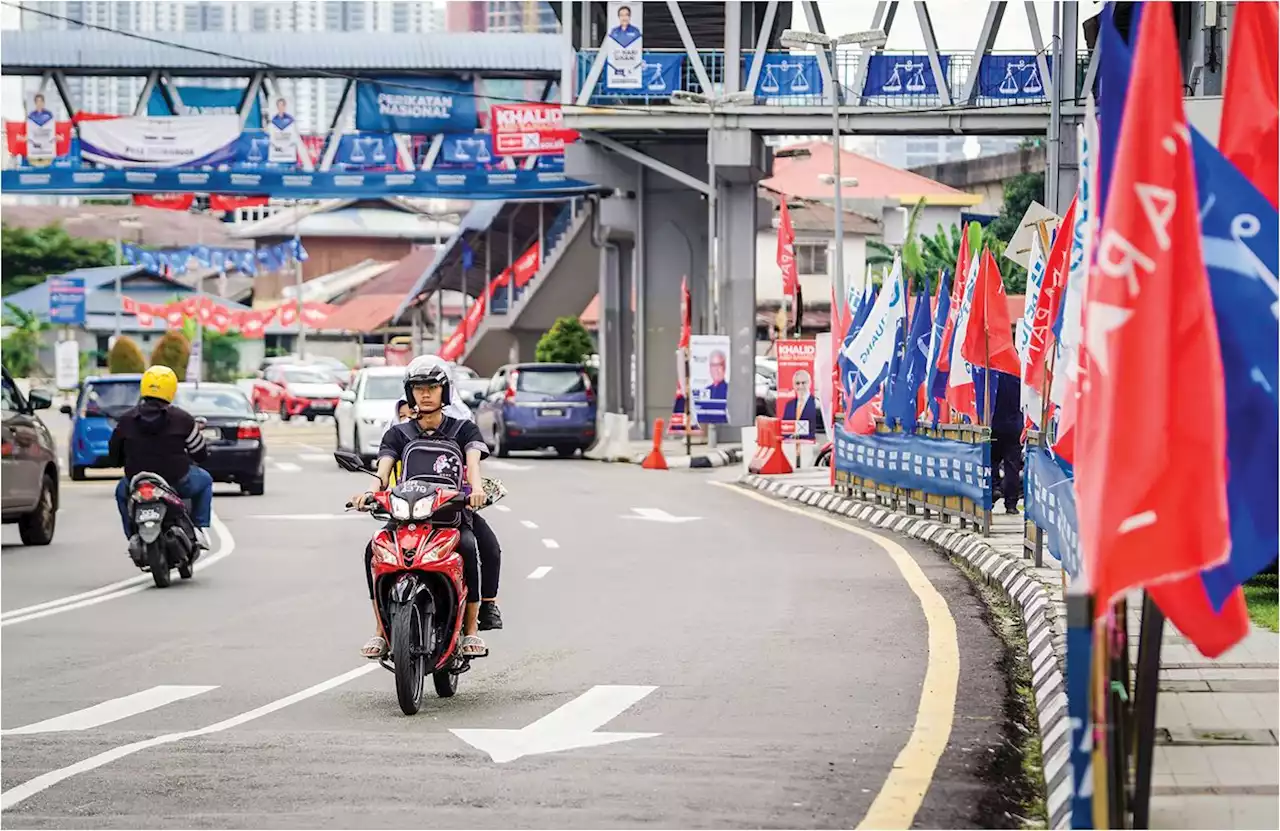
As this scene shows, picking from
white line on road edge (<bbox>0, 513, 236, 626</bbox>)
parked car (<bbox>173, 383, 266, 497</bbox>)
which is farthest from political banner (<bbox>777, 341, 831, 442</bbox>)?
white line on road edge (<bbox>0, 513, 236, 626</bbox>)

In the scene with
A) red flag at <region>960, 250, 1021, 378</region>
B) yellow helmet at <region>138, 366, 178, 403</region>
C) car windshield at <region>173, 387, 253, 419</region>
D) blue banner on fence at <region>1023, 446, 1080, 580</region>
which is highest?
red flag at <region>960, 250, 1021, 378</region>

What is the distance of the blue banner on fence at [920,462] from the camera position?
18.7m

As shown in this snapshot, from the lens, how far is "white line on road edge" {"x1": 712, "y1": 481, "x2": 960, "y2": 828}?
7133 mm

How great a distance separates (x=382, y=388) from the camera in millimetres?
35219

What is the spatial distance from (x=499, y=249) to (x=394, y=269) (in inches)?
1984

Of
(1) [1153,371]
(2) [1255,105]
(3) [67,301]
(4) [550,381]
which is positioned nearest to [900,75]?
(4) [550,381]

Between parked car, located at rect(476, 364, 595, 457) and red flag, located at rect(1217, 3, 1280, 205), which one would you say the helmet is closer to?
red flag, located at rect(1217, 3, 1280, 205)

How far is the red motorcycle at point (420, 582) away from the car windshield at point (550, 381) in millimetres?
28954

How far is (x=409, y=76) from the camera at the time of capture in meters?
47.7

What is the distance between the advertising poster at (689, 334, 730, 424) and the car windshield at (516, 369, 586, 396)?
2.19 metres

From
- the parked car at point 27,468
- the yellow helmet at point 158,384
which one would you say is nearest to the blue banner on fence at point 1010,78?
the parked car at point 27,468

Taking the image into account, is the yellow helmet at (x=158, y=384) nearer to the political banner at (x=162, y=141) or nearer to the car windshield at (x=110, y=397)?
the car windshield at (x=110, y=397)

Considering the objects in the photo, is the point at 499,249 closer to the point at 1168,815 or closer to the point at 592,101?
the point at 592,101

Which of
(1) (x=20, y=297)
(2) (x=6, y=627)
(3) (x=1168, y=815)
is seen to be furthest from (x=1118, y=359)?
(1) (x=20, y=297)
